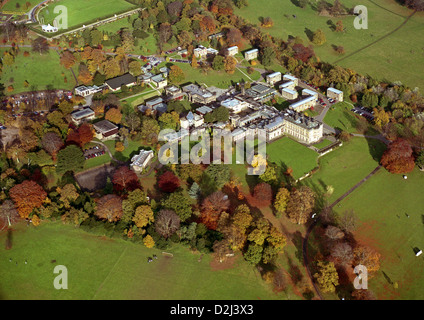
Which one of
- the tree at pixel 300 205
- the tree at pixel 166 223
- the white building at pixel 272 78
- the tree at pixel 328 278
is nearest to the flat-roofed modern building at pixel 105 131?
the tree at pixel 166 223

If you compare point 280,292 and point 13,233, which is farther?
point 13,233

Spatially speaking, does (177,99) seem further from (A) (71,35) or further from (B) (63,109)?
(A) (71,35)

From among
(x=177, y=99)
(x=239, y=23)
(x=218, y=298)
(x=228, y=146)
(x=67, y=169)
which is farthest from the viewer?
(x=239, y=23)

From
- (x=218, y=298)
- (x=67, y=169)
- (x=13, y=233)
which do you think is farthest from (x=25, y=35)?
(x=218, y=298)

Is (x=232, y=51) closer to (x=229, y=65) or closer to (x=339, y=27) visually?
(x=229, y=65)

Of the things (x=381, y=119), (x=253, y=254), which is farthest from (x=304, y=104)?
(x=253, y=254)

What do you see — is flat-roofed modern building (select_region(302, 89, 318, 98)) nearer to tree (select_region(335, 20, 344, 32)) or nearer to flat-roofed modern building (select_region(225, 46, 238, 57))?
flat-roofed modern building (select_region(225, 46, 238, 57))
